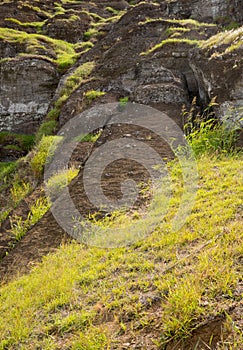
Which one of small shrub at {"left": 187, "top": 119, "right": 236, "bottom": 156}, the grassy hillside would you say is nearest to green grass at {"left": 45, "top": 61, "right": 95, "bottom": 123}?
small shrub at {"left": 187, "top": 119, "right": 236, "bottom": 156}

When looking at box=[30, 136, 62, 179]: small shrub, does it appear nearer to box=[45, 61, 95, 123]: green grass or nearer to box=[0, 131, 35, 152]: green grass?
box=[45, 61, 95, 123]: green grass

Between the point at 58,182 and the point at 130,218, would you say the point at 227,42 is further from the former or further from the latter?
the point at 130,218

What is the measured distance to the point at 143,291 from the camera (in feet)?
12.2

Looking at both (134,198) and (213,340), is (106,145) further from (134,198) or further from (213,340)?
(213,340)

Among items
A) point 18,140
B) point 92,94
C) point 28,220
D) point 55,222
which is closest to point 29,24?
point 18,140

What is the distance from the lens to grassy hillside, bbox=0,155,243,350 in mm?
3104

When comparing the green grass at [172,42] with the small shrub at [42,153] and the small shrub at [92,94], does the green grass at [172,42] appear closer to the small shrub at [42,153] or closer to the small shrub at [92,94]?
the small shrub at [92,94]

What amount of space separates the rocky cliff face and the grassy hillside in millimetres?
3902

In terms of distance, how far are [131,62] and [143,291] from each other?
34.0ft

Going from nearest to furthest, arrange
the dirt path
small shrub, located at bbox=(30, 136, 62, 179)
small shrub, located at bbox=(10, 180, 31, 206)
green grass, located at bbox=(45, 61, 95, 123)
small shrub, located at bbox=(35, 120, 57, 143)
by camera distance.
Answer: the dirt path → small shrub, located at bbox=(10, 180, 31, 206) → small shrub, located at bbox=(30, 136, 62, 179) → small shrub, located at bbox=(35, 120, 57, 143) → green grass, located at bbox=(45, 61, 95, 123)

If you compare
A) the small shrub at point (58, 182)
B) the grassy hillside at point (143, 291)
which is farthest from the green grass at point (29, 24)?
the grassy hillside at point (143, 291)

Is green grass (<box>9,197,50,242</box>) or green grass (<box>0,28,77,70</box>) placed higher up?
green grass (<box>0,28,77,70</box>)

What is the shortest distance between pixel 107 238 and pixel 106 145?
10.7 ft

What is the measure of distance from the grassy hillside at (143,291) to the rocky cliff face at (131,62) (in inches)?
154
